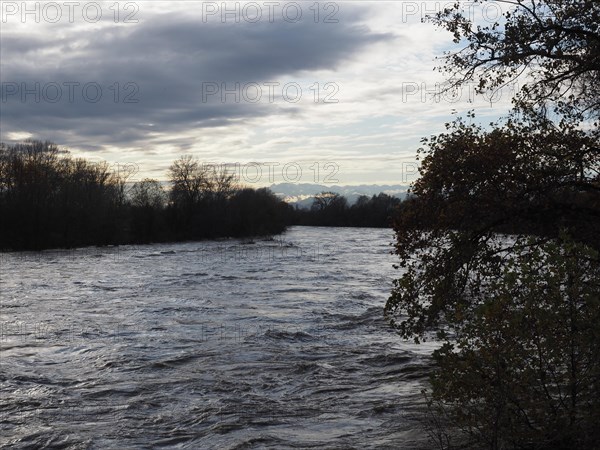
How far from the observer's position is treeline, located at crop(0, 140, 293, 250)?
221 feet

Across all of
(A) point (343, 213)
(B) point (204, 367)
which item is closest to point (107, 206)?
(B) point (204, 367)

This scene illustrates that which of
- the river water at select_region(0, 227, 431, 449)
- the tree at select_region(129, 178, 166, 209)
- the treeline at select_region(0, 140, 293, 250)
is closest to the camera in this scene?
the river water at select_region(0, 227, 431, 449)

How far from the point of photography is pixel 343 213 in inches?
6432

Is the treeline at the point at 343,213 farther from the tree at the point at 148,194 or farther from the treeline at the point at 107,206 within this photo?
the tree at the point at 148,194

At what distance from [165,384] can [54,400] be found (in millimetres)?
2641

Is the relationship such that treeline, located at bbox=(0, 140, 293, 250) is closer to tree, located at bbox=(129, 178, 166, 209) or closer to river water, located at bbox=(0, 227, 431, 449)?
tree, located at bbox=(129, 178, 166, 209)

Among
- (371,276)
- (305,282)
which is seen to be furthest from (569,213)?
(371,276)

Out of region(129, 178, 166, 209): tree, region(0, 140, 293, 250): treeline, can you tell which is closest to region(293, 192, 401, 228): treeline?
region(0, 140, 293, 250): treeline

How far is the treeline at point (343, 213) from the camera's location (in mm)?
150500

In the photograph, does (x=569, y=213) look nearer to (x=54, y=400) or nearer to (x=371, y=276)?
(x=54, y=400)

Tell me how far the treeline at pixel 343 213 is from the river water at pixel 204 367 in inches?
4441

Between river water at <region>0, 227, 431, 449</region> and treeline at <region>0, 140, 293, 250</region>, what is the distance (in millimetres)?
34886

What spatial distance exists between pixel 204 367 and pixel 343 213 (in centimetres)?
14759

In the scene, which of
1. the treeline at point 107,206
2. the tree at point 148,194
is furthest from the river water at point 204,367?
the tree at point 148,194
